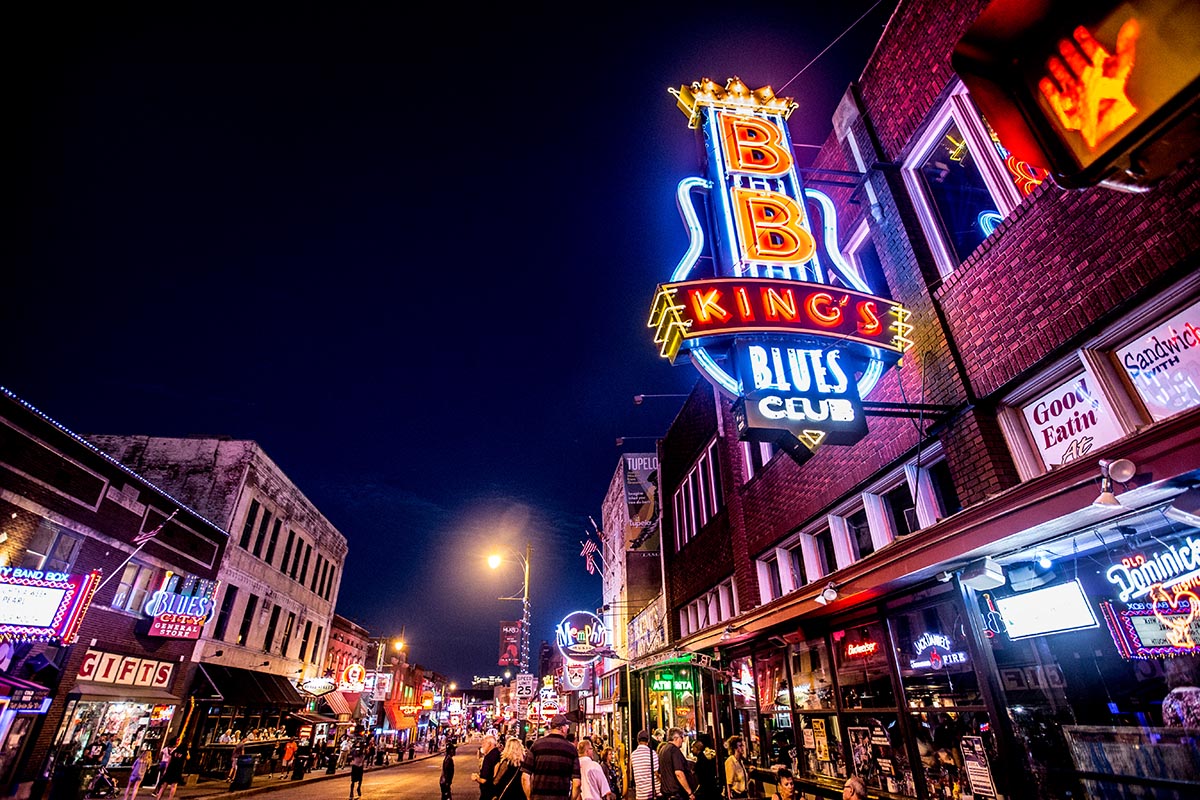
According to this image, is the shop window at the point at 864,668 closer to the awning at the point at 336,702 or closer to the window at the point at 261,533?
the window at the point at 261,533

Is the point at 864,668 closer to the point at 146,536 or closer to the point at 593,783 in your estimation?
the point at 593,783

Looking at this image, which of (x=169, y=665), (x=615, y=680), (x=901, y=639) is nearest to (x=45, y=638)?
(x=169, y=665)

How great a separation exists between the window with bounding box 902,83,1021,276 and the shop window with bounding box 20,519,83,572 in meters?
22.3

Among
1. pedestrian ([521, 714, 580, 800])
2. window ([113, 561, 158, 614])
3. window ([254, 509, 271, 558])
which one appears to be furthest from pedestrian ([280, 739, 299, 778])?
pedestrian ([521, 714, 580, 800])

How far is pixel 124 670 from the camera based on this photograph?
61.8 ft

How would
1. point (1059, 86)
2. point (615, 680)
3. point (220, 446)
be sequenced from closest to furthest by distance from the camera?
point (1059, 86) < point (220, 446) < point (615, 680)

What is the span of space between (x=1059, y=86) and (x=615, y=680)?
107ft

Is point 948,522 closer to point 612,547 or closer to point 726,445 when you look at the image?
point 726,445

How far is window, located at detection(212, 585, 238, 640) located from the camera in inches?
942

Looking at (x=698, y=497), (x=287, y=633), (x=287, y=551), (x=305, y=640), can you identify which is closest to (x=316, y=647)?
(x=305, y=640)

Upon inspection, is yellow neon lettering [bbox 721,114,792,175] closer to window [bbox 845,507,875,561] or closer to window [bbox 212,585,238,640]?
window [bbox 845,507,875,561]

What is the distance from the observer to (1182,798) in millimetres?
4812

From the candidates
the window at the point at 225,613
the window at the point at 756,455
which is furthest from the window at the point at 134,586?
the window at the point at 756,455

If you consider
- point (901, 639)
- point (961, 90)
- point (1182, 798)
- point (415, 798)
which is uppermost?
point (961, 90)
